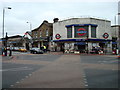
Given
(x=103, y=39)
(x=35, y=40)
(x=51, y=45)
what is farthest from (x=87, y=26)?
(x=35, y=40)

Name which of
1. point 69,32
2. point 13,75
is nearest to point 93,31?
point 69,32

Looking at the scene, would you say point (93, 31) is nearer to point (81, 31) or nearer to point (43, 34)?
point (81, 31)

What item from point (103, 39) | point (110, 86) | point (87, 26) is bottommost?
point (110, 86)

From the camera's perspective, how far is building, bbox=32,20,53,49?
56188mm

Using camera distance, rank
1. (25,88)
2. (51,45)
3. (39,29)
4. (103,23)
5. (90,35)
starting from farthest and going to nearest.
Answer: (39,29) < (51,45) < (103,23) < (90,35) < (25,88)

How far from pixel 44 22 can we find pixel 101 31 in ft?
72.1

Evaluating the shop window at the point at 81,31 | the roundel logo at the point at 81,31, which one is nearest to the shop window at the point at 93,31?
the shop window at the point at 81,31

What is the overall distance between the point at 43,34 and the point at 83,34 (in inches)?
724

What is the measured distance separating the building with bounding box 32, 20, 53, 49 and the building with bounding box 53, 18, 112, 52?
7.60 meters

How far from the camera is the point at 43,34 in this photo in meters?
57.9

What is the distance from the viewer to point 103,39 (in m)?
45.8

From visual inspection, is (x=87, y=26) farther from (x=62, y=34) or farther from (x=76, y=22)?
(x=62, y=34)

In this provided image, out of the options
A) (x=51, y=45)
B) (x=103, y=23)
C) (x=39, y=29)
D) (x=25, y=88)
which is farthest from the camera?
(x=39, y=29)

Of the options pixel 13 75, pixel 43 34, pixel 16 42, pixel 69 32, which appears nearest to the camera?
pixel 13 75
